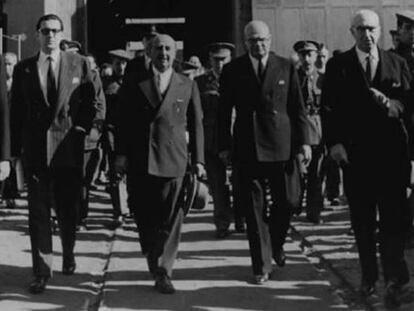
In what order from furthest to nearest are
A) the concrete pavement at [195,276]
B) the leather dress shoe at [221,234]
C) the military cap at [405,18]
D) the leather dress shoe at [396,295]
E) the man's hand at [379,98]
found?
the leather dress shoe at [221,234] → the military cap at [405,18] → the concrete pavement at [195,276] → the man's hand at [379,98] → the leather dress shoe at [396,295]

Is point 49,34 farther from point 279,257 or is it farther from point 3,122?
point 279,257

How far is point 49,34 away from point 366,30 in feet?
8.30

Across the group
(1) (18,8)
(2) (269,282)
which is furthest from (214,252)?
(1) (18,8)

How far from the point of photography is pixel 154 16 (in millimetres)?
28344

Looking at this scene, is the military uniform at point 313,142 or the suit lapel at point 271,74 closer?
the suit lapel at point 271,74

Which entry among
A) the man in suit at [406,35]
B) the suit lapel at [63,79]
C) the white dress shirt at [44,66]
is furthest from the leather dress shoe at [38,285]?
the man in suit at [406,35]

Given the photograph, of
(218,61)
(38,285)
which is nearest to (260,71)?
(218,61)

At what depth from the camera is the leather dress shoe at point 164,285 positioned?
6676 mm

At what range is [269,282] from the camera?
705cm

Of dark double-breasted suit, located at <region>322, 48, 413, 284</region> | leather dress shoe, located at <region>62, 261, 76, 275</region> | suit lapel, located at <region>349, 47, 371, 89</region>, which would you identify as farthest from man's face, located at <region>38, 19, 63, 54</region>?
suit lapel, located at <region>349, 47, 371, 89</region>

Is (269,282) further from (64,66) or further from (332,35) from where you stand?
(332,35)

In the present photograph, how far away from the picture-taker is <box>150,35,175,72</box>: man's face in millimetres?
6848

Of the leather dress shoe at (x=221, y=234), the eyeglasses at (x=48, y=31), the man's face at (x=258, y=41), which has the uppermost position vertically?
the eyeglasses at (x=48, y=31)

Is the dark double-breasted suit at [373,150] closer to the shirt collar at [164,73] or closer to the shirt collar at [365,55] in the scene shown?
the shirt collar at [365,55]
